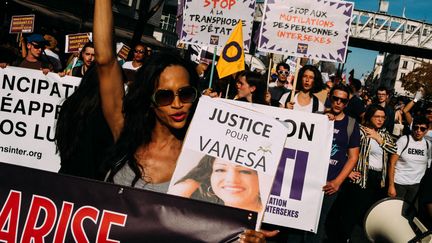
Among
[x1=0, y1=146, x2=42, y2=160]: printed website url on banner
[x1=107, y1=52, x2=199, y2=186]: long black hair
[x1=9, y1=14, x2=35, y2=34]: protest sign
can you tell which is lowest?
[x1=0, y1=146, x2=42, y2=160]: printed website url on banner

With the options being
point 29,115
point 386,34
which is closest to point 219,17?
point 29,115

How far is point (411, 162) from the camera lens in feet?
22.0

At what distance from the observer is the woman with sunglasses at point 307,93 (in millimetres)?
6344

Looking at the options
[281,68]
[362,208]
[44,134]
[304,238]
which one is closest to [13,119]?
[44,134]

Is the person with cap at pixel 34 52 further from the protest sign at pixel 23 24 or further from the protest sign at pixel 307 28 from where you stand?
the protest sign at pixel 23 24

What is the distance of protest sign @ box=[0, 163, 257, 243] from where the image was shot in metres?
2.22

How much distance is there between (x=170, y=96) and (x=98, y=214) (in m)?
0.68

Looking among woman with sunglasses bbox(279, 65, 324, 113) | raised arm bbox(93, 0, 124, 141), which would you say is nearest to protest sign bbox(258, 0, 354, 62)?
woman with sunglasses bbox(279, 65, 324, 113)

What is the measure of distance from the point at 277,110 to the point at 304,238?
1.54 m

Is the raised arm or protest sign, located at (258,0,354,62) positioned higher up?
protest sign, located at (258,0,354,62)

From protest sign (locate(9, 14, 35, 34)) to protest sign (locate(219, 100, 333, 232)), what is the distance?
25.6 ft

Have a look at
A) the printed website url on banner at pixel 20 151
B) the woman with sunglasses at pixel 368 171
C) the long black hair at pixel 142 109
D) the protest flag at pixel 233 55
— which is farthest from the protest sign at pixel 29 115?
the woman with sunglasses at pixel 368 171

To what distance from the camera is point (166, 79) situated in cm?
264

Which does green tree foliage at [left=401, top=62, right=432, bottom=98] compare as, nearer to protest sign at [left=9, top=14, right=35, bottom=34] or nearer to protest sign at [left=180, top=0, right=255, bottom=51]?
protest sign at [left=9, top=14, right=35, bottom=34]
